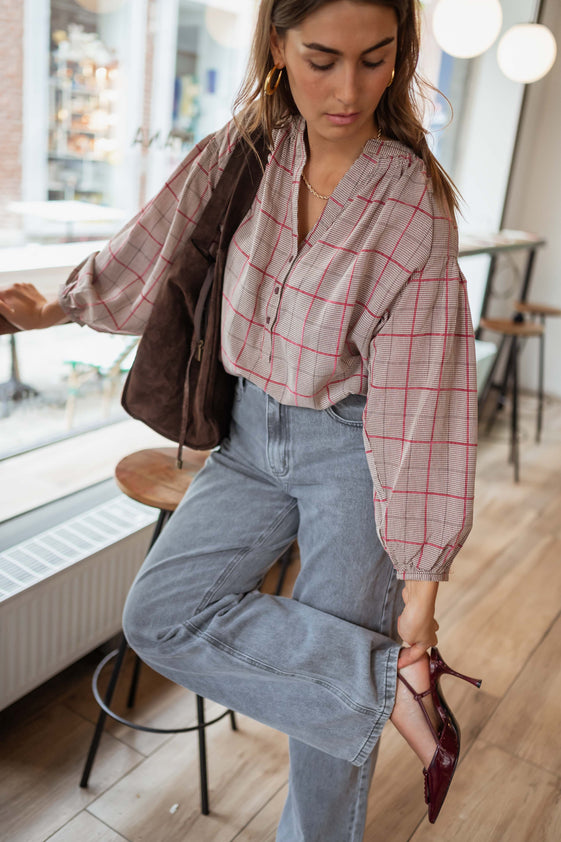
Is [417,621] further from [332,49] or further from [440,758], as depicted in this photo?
[332,49]

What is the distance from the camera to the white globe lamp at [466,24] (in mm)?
3107

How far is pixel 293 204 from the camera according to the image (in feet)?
3.59

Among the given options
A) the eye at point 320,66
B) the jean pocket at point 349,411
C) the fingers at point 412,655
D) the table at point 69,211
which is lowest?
the fingers at point 412,655

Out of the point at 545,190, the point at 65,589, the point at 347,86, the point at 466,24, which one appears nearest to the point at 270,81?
the point at 347,86

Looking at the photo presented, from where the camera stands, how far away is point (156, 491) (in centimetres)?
140

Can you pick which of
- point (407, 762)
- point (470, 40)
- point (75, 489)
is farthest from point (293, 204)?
point (470, 40)

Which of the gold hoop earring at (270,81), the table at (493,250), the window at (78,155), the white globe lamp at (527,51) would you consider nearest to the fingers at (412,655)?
the gold hoop earring at (270,81)

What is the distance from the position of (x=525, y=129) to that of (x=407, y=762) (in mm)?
3936

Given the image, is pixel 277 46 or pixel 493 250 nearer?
pixel 277 46

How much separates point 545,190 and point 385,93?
405 cm

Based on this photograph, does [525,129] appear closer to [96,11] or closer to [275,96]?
[96,11]

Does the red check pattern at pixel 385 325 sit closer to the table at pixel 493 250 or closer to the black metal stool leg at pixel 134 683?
the black metal stool leg at pixel 134 683

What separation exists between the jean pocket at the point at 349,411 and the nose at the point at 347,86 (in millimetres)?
403

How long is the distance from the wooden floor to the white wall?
3.03 m
